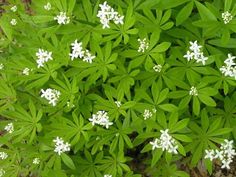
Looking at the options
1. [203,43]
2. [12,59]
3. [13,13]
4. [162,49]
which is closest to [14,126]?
[12,59]

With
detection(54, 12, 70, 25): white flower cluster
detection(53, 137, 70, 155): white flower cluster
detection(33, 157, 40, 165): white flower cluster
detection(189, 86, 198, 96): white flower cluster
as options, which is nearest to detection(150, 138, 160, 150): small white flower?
detection(189, 86, 198, 96): white flower cluster

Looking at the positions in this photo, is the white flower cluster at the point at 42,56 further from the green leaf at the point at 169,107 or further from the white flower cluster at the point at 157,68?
the green leaf at the point at 169,107

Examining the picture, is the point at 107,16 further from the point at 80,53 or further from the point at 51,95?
the point at 51,95

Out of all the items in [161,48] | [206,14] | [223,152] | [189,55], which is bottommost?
[223,152]

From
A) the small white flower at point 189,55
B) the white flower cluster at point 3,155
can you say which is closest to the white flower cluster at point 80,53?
the small white flower at point 189,55

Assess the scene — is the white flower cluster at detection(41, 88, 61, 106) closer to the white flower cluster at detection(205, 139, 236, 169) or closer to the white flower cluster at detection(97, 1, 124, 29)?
the white flower cluster at detection(97, 1, 124, 29)

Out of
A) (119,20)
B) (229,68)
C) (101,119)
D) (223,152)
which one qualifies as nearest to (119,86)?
(101,119)
